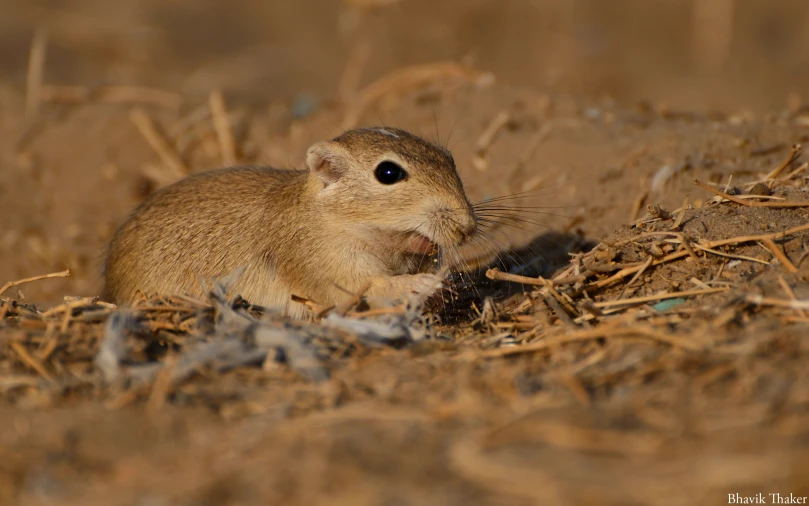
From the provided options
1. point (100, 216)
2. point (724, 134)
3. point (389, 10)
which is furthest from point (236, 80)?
point (724, 134)

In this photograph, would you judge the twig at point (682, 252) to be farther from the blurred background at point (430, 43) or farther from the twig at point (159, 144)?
the blurred background at point (430, 43)

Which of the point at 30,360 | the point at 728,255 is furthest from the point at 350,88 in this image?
the point at 30,360

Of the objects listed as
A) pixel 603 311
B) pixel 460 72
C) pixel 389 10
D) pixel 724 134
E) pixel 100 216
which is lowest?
pixel 603 311

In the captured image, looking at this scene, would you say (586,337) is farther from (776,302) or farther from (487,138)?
(487,138)

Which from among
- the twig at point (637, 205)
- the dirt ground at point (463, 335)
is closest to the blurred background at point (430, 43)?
the dirt ground at point (463, 335)

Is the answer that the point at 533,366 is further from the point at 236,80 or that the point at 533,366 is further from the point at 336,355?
the point at 236,80

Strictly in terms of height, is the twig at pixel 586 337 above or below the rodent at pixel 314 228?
below

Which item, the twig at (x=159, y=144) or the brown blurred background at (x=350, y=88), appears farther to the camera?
the twig at (x=159, y=144)
